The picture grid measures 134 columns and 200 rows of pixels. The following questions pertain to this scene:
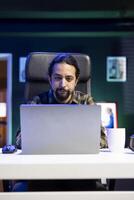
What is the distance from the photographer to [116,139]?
140 centimetres

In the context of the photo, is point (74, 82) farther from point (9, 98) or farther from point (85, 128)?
point (9, 98)

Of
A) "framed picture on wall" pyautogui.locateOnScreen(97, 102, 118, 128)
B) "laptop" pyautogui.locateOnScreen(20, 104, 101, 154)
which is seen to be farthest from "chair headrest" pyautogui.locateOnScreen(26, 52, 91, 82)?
"framed picture on wall" pyautogui.locateOnScreen(97, 102, 118, 128)

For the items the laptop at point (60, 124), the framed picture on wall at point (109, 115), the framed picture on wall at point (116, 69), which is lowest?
the framed picture on wall at point (109, 115)

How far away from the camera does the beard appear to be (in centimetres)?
212

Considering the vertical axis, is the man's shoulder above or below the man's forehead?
below

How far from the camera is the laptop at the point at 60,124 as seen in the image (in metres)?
1.14

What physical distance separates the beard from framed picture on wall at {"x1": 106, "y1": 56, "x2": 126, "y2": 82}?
3339 millimetres

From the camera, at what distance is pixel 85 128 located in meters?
1.14

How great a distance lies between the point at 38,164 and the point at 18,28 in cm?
461

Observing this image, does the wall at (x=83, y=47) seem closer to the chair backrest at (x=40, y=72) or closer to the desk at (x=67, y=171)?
the chair backrest at (x=40, y=72)

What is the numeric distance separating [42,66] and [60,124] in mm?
1302

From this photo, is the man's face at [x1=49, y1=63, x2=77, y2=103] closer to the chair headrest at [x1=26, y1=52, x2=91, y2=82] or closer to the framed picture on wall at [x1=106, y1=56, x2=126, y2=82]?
the chair headrest at [x1=26, y1=52, x2=91, y2=82]

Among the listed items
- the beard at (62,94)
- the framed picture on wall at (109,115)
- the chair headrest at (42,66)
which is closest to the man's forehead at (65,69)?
the beard at (62,94)

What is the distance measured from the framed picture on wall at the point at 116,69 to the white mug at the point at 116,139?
4038 mm
